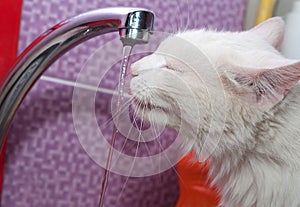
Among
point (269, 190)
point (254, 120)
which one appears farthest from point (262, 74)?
point (269, 190)

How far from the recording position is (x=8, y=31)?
0.87 m

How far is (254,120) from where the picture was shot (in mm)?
619

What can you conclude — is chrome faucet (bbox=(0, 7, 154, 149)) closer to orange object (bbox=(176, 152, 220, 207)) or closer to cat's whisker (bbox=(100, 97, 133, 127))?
cat's whisker (bbox=(100, 97, 133, 127))

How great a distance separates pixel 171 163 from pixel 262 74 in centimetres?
22

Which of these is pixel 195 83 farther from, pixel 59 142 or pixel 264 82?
pixel 59 142

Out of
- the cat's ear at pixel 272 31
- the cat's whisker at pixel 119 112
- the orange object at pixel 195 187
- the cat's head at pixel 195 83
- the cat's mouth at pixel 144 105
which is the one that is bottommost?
the orange object at pixel 195 187

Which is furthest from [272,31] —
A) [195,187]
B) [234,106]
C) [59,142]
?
[59,142]

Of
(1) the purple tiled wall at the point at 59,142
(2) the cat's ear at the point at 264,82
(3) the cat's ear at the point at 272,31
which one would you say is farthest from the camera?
(1) the purple tiled wall at the point at 59,142

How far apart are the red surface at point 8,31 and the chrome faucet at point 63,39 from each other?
0.39 ft

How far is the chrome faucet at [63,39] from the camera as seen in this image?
0.62 meters

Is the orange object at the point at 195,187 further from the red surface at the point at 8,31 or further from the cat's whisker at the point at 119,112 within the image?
the red surface at the point at 8,31

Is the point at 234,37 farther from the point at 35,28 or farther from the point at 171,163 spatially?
the point at 35,28

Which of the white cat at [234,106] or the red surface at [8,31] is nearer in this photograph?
the white cat at [234,106]

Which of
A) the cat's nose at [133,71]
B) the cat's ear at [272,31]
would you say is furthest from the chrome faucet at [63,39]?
the cat's ear at [272,31]
